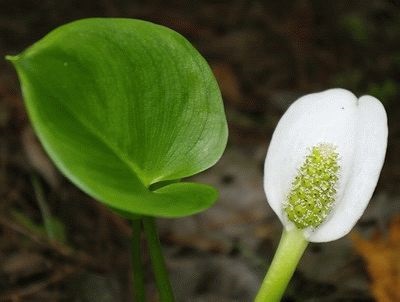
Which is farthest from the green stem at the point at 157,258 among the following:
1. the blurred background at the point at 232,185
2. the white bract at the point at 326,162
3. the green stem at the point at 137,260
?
the blurred background at the point at 232,185

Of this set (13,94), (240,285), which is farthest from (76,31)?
(13,94)

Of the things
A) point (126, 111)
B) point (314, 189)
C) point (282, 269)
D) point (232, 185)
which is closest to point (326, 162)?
point (314, 189)

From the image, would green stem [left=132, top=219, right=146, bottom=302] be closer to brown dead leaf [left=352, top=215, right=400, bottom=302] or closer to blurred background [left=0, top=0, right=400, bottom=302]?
blurred background [left=0, top=0, right=400, bottom=302]

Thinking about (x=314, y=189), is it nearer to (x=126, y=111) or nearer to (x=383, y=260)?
(x=126, y=111)

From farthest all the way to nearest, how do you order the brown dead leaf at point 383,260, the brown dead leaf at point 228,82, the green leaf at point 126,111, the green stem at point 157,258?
the brown dead leaf at point 228,82
the brown dead leaf at point 383,260
the green stem at point 157,258
the green leaf at point 126,111

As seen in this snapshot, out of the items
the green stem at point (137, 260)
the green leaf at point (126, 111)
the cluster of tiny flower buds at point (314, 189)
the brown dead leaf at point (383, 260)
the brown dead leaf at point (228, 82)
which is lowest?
the brown dead leaf at point (383, 260)

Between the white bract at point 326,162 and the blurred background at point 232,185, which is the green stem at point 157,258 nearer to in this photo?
the white bract at point 326,162
